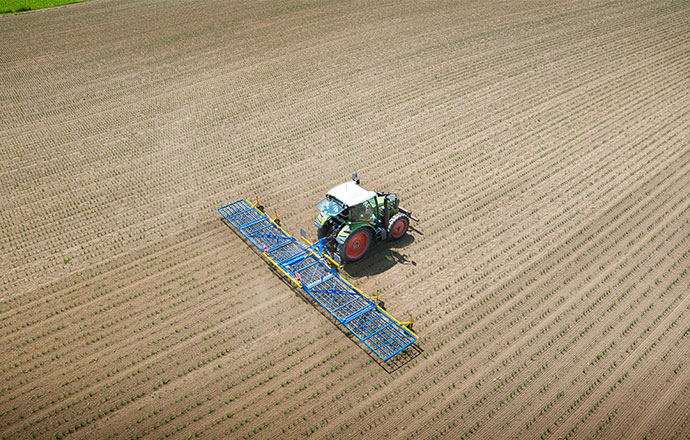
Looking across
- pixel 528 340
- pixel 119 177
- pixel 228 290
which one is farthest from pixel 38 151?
pixel 528 340

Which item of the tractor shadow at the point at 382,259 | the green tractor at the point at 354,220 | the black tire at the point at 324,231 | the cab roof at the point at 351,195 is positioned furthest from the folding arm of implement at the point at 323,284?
the cab roof at the point at 351,195

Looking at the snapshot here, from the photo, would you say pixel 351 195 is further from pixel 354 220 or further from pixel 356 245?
pixel 356 245

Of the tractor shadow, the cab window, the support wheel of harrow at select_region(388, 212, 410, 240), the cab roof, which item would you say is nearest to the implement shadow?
the tractor shadow

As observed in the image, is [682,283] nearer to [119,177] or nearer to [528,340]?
[528,340]

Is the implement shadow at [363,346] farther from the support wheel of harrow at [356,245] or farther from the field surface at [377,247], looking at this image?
the support wheel of harrow at [356,245]

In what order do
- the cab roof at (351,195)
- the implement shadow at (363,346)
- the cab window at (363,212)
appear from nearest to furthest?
the implement shadow at (363,346) → the cab roof at (351,195) → the cab window at (363,212)

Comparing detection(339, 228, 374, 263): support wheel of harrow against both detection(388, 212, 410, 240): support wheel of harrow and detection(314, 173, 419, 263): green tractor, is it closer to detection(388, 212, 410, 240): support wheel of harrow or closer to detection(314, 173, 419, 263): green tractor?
detection(314, 173, 419, 263): green tractor
